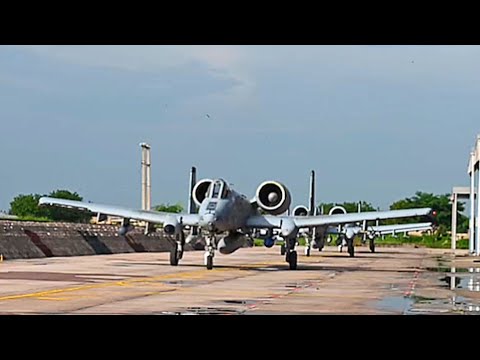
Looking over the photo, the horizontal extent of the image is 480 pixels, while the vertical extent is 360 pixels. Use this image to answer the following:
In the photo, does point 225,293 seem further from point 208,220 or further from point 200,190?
point 200,190

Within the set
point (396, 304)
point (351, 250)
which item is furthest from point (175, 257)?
point (351, 250)

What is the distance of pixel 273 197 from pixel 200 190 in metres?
2.65

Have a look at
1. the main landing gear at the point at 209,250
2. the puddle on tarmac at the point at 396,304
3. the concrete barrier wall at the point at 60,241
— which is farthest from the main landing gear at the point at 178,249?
the puddle on tarmac at the point at 396,304

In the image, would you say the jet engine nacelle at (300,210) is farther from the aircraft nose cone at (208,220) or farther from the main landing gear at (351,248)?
the aircraft nose cone at (208,220)

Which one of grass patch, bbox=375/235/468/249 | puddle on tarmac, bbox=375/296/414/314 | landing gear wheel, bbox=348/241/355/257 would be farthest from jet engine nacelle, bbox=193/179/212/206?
grass patch, bbox=375/235/468/249

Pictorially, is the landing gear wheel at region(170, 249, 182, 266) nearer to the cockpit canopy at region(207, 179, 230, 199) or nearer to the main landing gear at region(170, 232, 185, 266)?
the main landing gear at region(170, 232, 185, 266)

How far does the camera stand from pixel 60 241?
4334cm

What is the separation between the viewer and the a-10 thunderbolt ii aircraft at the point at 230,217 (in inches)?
1091

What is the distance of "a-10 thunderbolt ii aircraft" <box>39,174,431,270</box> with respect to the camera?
27.7m
